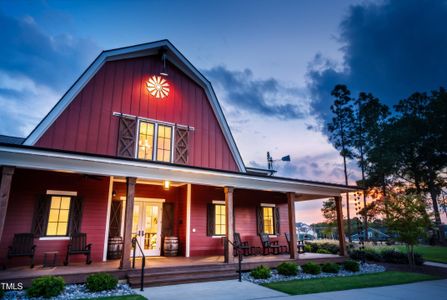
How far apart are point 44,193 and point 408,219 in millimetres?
12689

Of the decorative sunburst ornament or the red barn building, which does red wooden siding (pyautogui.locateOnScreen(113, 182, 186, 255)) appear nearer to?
the red barn building

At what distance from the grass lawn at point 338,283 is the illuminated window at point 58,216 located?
5.93 m

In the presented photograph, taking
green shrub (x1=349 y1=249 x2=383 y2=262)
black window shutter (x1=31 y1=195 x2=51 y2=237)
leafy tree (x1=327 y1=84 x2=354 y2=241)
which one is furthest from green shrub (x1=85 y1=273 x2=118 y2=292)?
leafy tree (x1=327 y1=84 x2=354 y2=241)

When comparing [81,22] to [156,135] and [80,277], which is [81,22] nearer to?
[156,135]

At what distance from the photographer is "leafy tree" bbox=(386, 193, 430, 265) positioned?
1062 centimetres

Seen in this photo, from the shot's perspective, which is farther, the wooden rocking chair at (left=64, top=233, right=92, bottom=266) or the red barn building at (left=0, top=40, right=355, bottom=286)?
the wooden rocking chair at (left=64, top=233, right=92, bottom=266)

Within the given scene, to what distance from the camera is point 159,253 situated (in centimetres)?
986

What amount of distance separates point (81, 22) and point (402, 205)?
15.1m

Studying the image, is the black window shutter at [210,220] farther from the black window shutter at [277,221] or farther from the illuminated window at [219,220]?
the black window shutter at [277,221]

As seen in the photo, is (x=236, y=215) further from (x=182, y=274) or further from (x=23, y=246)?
(x=23, y=246)

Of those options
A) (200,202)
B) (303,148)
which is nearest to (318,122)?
(303,148)

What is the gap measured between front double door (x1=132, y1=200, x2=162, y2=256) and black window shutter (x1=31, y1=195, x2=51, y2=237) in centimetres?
262

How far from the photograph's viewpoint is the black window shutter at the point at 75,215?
816 cm

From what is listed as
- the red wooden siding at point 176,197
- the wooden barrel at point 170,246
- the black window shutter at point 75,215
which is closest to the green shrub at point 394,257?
the red wooden siding at point 176,197
